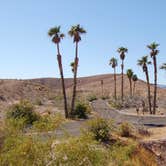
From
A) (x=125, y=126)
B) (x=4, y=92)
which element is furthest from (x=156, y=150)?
(x=4, y=92)

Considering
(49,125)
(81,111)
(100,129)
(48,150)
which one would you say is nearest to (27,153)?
(48,150)

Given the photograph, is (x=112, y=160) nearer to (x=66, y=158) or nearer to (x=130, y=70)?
(x=66, y=158)

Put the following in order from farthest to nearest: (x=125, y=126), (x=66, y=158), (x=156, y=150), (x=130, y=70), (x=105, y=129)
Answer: (x=130, y=70), (x=125, y=126), (x=105, y=129), (x=156, y=150), (x=66, y=158)

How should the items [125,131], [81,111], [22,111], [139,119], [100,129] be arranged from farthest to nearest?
[81,111]
[139,119]
[22,111]
[125,131]
[100,129]

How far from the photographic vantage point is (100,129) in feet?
99.5

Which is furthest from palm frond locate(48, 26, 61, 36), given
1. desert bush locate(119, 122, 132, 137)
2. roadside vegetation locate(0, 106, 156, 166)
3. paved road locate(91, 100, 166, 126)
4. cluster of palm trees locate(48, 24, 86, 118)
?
roadside vegetation locate(0, 106, 156, 166)

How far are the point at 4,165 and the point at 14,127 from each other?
2.18m

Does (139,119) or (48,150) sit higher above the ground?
(48,150)

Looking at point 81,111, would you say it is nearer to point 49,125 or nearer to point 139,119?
point 139,119

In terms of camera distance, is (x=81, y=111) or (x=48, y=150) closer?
(x=48, y=150)

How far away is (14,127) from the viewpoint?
14.3 metres

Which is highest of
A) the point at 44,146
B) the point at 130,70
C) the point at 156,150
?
the point at 130,70

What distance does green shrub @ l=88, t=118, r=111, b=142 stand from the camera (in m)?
29.7

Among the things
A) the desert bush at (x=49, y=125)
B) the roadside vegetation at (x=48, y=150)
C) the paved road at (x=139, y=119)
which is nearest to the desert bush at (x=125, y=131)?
the paved road at (x=139, y=119)
